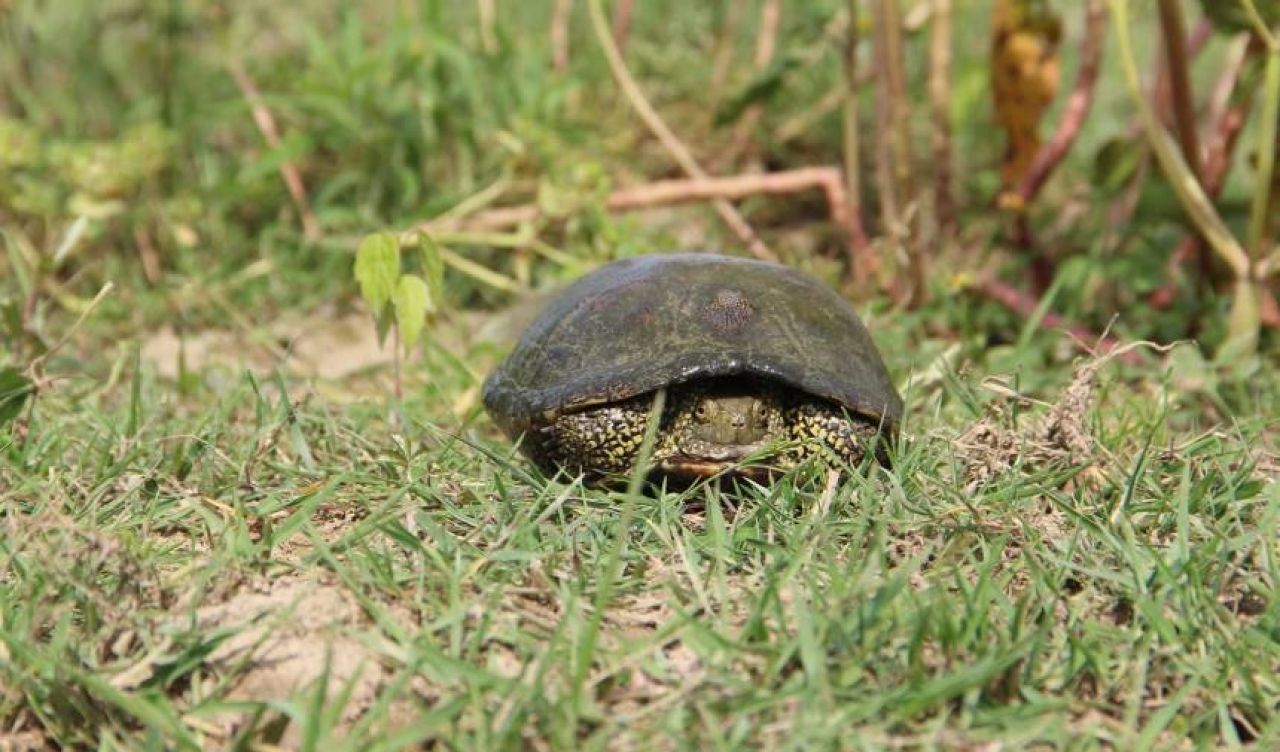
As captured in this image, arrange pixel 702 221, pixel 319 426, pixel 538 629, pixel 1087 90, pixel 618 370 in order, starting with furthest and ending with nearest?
pixel 702 221 → pixel 1087 90 → pixel 319 426 → pixel 618 370 → pixel 538 629

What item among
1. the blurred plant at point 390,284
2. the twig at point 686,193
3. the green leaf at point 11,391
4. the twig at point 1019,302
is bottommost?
the twig at point 1019,302

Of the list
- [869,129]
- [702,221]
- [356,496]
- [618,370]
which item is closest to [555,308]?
[618,370]

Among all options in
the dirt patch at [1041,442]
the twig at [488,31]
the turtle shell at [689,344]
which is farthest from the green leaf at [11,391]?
the twig at [488,31]

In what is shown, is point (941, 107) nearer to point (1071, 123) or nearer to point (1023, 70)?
point (1023, 70)

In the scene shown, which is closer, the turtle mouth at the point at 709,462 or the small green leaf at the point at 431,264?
the turtle mouth at the point at 709,462

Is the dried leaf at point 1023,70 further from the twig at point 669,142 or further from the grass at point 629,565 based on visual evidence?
the twig at point 669,142

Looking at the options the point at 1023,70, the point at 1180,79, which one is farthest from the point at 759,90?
the point at 1180,79

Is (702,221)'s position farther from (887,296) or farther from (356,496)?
(356,496)
